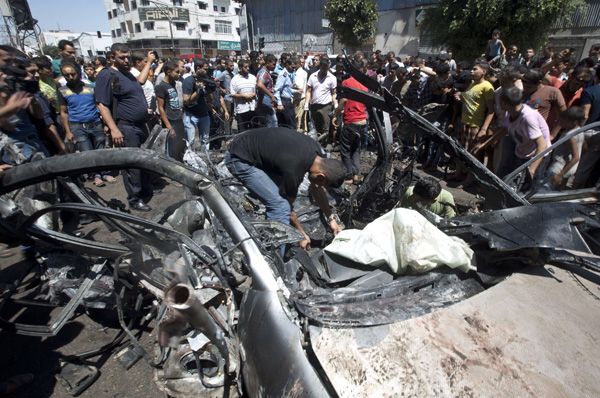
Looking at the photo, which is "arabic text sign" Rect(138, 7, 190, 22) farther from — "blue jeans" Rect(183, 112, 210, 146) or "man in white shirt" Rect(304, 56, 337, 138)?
"blue jeans" Rect(183, 112, 210, 146)

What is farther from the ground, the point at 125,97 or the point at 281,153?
the point at 125,97

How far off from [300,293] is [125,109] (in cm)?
403

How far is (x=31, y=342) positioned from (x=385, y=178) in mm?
3636

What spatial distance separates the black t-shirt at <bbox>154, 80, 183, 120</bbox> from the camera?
5.17 metres

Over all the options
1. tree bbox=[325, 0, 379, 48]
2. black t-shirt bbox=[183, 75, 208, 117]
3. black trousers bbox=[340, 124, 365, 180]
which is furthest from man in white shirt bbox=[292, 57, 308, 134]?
tree bbox=[325, 0, 379, 48]

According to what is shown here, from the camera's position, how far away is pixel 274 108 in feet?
23.7

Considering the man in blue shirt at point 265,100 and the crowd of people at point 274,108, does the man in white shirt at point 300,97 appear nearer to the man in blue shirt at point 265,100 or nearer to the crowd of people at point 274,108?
the crowd of people at point 274,108

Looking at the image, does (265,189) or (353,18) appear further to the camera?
(353,18)

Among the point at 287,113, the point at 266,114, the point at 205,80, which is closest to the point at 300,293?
the point at 205,80

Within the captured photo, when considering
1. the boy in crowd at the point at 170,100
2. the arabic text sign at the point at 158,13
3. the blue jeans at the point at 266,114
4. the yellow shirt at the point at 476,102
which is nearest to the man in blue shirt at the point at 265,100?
the blue jeans at the point at 266,114

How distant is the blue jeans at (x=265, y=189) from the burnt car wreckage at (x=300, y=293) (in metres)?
0.73

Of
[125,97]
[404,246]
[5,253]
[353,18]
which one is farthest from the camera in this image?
[353,18]

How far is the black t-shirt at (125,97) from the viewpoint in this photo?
4.05m

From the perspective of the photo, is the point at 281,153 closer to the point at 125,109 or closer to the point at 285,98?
the point at 125,109
